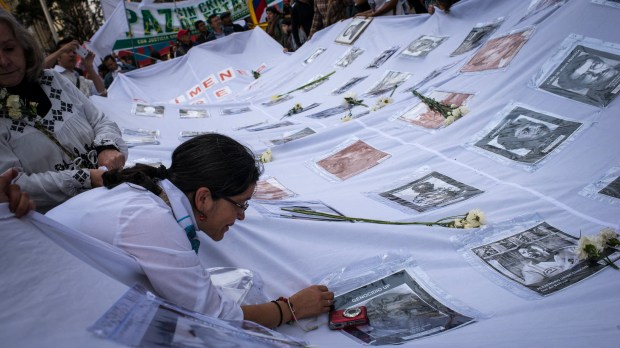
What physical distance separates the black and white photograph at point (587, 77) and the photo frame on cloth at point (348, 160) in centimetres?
104

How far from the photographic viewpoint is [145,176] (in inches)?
56.9

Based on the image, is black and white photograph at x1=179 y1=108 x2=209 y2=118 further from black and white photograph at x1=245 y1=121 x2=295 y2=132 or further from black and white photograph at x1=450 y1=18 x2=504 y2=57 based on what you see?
black and white photograph at x1=450 y1=18 x2=504 y2=57

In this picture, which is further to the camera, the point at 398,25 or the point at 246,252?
the point at 398,25

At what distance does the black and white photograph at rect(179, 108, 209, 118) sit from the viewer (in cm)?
527

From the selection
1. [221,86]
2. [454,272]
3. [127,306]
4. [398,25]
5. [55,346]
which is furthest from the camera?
[221,86]

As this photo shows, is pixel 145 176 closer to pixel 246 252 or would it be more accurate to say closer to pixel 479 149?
pixel 246 252

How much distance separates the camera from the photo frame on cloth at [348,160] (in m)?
2.91

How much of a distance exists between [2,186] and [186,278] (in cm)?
49

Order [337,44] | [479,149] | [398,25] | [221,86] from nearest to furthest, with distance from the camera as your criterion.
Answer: [479,149] → [398,25] → [337,44] → [221,86]

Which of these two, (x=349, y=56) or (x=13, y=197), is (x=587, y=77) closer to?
(x=13, y=197)

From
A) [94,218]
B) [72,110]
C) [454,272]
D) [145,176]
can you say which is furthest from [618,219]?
[72,110]

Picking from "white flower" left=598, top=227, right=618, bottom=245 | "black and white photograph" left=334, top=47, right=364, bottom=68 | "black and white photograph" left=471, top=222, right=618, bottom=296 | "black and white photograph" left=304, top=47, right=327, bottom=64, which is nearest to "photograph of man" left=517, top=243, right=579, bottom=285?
"black and white photograph" left=471, top=222, right=618, bottom=296

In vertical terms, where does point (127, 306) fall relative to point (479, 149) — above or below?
above

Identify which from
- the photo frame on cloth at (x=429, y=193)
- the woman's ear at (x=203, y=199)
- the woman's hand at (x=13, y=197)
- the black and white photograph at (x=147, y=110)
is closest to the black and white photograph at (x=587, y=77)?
the photo frame on cloth at (x=429, y=193)
